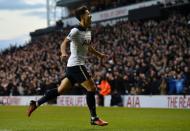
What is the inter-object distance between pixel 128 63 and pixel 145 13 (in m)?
13.8

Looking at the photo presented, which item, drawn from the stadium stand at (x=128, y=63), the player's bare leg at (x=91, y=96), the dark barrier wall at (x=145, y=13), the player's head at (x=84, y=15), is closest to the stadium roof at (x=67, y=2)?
the stadium stand at (x=128, y=63)

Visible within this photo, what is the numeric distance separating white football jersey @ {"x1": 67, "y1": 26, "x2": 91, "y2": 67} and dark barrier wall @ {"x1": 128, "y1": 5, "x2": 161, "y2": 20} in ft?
100

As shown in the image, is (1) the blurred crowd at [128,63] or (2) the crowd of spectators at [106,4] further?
(2) the crowd of spectators at [106,4]

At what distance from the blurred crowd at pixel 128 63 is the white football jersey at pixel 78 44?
14.3 m

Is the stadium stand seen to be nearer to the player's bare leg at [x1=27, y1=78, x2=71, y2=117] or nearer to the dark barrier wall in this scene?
the dark barrier wall

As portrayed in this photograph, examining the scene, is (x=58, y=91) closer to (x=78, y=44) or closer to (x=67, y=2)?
(x=78, y=44)

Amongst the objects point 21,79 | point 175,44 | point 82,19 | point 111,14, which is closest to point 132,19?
point 111,14

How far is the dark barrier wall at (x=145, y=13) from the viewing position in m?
42.6

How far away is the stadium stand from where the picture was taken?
27625 mm

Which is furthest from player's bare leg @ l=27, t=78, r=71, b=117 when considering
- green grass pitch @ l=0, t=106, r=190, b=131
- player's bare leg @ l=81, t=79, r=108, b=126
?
green grass pitch @ l=0, t=106, r=190, b=131

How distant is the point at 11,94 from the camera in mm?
39344

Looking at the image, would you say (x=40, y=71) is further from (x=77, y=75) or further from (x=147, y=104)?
(x=77, y=75)

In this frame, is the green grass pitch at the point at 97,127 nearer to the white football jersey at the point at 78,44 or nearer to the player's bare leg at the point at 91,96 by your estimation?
the player's bare leg at the point at 91,96

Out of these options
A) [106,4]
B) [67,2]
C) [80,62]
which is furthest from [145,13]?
[80,62]
